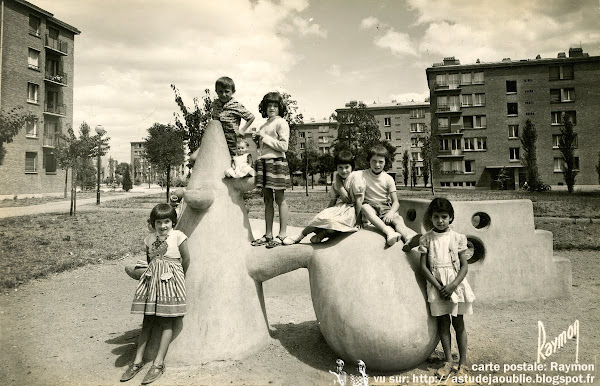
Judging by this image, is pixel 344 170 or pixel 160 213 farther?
pixel 344 170

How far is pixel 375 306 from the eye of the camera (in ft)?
10.9

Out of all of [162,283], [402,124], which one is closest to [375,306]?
[162,283]

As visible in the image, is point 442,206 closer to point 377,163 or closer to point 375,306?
point 377,163

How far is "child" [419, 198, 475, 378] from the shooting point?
133 inches

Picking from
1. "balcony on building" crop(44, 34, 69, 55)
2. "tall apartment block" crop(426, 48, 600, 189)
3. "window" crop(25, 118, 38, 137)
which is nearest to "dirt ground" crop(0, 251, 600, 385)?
"window" crop(25, 118, 38, 137)

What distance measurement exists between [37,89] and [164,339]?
2669cm

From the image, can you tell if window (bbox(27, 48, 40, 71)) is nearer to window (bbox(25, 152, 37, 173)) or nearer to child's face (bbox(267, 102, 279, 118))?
window (bbox(25, 152, 37, 173))

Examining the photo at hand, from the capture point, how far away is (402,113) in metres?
58.1

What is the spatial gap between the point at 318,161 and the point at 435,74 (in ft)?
58.8

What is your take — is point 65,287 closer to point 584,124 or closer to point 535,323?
point 535,323

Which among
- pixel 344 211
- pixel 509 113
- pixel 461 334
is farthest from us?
pixel 509 113

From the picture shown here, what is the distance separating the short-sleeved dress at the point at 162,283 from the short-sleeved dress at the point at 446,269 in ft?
7.73

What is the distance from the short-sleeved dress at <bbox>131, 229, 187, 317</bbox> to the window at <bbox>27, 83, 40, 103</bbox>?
1003 inches

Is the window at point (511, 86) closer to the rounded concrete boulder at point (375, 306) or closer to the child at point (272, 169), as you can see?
the child at point (272, 169)
